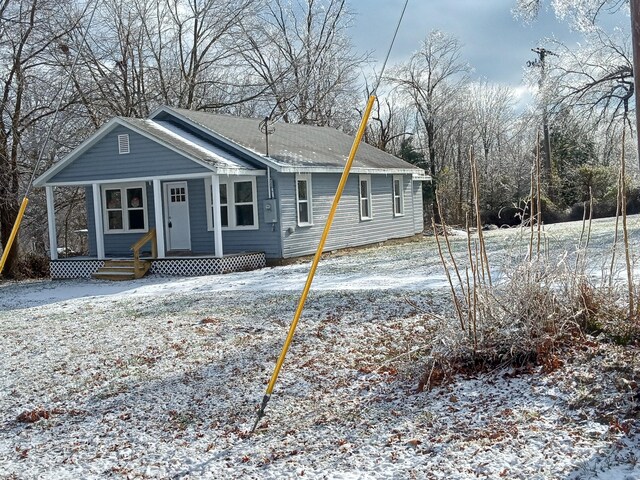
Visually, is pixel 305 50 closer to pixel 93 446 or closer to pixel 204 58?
pixel 204 58

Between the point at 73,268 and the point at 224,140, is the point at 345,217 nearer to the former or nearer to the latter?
the point at 224,140

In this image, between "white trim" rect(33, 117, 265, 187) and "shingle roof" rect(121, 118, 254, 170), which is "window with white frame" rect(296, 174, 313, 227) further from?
"shingle roof" rect(121, 118, 254, 170)

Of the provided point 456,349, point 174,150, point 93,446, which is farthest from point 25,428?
point 174,150

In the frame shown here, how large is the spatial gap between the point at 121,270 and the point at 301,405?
37.0 feet

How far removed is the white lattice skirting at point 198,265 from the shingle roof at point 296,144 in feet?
7.91

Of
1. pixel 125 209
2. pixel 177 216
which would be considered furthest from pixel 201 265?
pixel 125 209

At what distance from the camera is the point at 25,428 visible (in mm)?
5340

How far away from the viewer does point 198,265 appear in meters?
15.2

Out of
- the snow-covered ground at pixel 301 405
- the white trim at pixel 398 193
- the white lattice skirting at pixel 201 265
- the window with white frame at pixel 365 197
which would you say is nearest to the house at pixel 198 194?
the white lattice skirting at pixel 201 265

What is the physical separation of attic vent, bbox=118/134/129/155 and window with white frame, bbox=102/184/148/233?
1308 millimetres

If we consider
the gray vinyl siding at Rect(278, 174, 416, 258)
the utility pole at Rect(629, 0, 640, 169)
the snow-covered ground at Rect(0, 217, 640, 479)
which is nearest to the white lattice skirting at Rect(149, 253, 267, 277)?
the gray vinyl siding at Rect(278, 174, 416, 258)

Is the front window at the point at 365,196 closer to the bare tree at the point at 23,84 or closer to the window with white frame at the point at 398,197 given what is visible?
the window with white frame at the point at 398,197

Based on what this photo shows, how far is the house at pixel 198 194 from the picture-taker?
15.5m

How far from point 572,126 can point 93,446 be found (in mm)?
18827
